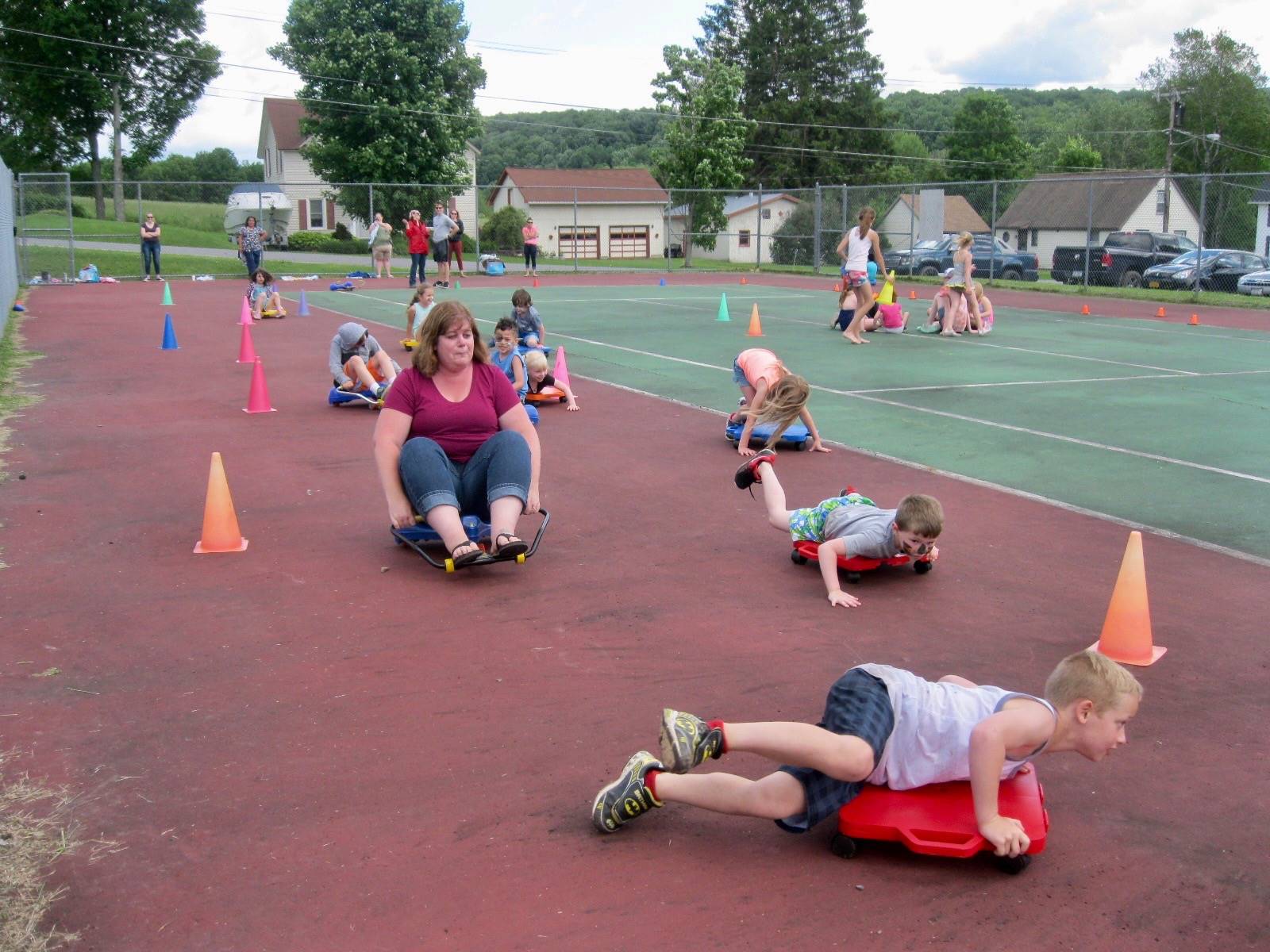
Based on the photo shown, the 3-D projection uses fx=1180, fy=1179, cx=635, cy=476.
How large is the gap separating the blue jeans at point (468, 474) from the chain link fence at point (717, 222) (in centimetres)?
2325

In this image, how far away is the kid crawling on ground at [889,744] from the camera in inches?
142

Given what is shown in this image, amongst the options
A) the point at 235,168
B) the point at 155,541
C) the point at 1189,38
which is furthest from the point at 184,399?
the point at 235,168

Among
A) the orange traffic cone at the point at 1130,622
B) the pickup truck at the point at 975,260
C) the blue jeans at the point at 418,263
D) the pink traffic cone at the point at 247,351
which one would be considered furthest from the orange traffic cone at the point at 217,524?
the pickup truck at the point at 975,260

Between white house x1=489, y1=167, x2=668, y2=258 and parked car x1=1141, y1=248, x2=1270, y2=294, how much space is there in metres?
46.3

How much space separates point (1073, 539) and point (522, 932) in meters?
5.15

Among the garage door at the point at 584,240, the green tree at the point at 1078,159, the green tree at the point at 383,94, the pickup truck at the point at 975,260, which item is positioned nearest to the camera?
the pickup truck at the point at 975,260

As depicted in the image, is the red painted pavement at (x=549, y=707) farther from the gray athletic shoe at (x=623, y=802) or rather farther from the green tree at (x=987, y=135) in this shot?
the green tree at (x=987, y=135)

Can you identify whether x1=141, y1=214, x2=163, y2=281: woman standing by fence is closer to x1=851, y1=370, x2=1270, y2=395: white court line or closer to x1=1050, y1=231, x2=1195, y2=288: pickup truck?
x1=1050, y1=231, x2=1195, y2=288: pickup truck

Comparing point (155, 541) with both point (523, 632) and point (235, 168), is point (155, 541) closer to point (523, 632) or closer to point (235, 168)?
point (523, 632)

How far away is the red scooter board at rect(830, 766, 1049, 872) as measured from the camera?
3650mm

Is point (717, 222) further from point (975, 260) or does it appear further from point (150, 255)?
point (150, 255)

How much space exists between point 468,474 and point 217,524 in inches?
63.3

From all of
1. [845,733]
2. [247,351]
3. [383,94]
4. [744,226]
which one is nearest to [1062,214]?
[744,226]

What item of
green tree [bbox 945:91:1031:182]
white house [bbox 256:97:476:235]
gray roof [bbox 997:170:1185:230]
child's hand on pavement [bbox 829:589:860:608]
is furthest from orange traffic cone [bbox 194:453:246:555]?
green tree [bbox 945:91:1031:182]
